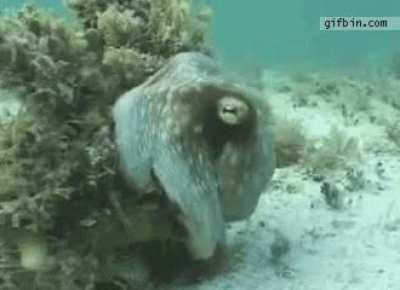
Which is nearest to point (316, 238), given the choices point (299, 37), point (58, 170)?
point (58, 170)

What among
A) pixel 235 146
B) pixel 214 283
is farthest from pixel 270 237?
pixel 235 146

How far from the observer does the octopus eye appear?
3.78m

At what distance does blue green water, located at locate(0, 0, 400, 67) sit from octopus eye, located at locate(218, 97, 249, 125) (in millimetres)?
1508

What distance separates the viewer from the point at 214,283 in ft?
14.0

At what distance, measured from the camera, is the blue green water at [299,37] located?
18.6m

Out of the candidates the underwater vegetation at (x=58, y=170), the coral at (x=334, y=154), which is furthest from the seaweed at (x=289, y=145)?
the underwater vegetation at (x=58, y=170)

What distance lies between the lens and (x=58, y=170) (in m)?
3.87

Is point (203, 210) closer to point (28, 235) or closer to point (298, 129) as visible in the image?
point (28, 235)

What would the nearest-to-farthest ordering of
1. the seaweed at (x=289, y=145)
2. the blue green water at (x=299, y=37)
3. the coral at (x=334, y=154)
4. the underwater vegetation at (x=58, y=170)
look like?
the underwater vegetation at (x=58, y=170) < the seaweed at (x=289, y=145) < the coral at (x=334, y=154) < the blue green water at (x=299, y=37)

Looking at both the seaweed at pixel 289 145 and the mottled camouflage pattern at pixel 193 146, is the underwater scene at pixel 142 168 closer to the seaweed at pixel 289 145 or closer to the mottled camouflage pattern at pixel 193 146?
the mottled camouflage pattern at pixel 193 146

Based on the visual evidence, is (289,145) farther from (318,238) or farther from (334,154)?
(318,238)

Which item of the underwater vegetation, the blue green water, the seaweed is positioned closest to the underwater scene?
the underwater vegetation

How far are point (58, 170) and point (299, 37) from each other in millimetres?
49985

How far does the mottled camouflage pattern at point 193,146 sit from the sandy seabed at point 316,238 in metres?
0.59
